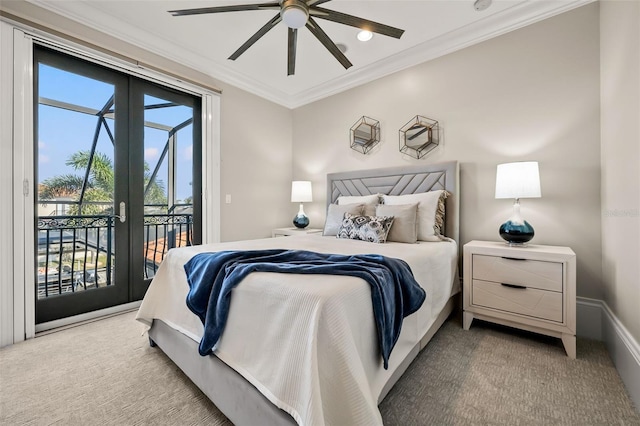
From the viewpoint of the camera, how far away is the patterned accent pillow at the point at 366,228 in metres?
2.44

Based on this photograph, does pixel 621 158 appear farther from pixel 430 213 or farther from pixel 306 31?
pixel 306 31

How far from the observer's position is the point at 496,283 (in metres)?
2.13

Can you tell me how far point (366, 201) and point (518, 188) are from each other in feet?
4.55

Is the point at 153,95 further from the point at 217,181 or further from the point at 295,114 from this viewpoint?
the point at 295,114

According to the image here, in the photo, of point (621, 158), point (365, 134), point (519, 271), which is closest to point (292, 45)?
point (365, 134)

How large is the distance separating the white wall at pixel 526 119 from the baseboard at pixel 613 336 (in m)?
0.12

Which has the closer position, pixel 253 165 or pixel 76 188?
pixel 76 188

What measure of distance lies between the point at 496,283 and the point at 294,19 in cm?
247

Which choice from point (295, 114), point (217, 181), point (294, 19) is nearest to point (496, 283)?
point (294, 19)

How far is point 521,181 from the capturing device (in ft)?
6.98

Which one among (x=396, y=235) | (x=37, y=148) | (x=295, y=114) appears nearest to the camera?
(x=37, y=148)

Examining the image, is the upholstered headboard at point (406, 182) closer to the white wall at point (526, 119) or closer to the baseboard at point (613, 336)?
the white wall at point (526, 119)

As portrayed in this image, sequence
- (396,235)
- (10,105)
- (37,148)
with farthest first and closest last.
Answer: (396,235) < (37,148) < (10,105)

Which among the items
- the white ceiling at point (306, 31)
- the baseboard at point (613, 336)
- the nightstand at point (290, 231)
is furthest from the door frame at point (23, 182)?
the baseboard at point (613, 336)
